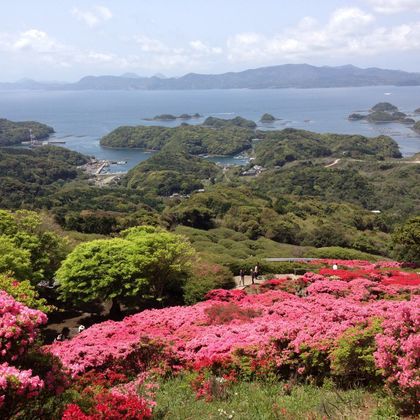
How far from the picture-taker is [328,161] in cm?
14962

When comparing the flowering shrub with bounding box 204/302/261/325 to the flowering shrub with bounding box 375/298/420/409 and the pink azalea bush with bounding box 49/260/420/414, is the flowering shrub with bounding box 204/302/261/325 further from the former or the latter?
the flowering shrub with bounding box 375/298/420/409

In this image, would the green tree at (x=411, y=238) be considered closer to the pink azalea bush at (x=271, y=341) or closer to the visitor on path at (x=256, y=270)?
the visitor on path at (x=256, y=270)

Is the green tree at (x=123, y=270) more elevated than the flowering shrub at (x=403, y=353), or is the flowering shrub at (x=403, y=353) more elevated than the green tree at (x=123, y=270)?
the flowering shrub at (x=403, y=353)

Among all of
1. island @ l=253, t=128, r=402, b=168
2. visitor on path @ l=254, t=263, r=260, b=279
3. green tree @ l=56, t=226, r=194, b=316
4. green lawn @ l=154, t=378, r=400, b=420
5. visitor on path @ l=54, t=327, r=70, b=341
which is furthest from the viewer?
island @ l=253, t=128, r=402, b=168

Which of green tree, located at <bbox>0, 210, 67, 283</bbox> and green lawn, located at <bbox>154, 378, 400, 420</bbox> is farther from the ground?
green lawn, located at <bbox>154, 378, 400, 420</bbox>

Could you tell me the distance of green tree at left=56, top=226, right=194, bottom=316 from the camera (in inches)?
728

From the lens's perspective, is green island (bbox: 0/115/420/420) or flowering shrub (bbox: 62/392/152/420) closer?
flowering shrub (bbox: 62/392/152/420)

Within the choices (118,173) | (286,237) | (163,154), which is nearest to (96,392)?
(286,237)

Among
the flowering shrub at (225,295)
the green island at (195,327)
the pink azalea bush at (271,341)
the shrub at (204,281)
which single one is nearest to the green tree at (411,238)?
the green island at (195,327)

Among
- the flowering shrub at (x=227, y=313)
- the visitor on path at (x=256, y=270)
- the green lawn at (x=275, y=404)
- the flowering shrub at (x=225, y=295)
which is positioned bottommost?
the visitor on path at (x=256, y=270)

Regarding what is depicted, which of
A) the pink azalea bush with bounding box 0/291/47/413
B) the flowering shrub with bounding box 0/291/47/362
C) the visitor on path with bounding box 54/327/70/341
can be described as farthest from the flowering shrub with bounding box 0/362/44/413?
the visitor on path with bounding box 54/327/70/341

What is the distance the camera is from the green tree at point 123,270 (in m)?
18.5

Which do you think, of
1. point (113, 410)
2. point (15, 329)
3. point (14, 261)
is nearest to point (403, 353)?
point (113, 410)

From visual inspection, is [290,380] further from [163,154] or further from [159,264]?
[163,154]
